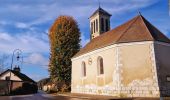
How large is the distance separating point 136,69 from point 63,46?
20.2 meters

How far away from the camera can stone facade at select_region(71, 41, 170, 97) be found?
21219 mm

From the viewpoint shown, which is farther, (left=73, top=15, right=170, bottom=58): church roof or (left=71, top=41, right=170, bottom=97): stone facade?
(left=73, top=15, right=170, bottom=58): church roof

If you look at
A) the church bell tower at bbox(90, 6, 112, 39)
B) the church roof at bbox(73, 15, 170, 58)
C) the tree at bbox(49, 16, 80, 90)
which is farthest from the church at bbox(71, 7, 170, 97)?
the church bell tower at bbox(90, 6, 112, 39)

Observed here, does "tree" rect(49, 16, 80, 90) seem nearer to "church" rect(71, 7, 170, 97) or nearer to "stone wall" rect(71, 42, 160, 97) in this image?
"church" rect(71, 7, 170, 97)

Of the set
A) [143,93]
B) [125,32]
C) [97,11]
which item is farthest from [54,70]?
[143,93]

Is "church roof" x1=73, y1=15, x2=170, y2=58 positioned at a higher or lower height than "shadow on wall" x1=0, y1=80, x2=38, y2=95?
higher

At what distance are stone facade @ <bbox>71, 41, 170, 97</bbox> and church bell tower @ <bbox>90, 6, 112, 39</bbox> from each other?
16.6 metres

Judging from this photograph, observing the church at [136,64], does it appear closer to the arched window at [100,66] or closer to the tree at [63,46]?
the arched window at [100,66]

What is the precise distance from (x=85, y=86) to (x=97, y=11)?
1796 centimetres

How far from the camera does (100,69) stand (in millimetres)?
26844

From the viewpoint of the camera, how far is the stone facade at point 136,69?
2122 cm

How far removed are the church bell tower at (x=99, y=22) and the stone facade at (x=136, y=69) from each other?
54.5 feet

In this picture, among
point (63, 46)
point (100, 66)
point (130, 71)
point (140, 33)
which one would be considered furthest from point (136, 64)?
point (63, 46)

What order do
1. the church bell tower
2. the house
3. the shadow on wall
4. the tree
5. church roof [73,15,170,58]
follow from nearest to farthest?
church roof [73,15,170,58] < the shadow on wall < the house < the tree < the church bell tower
